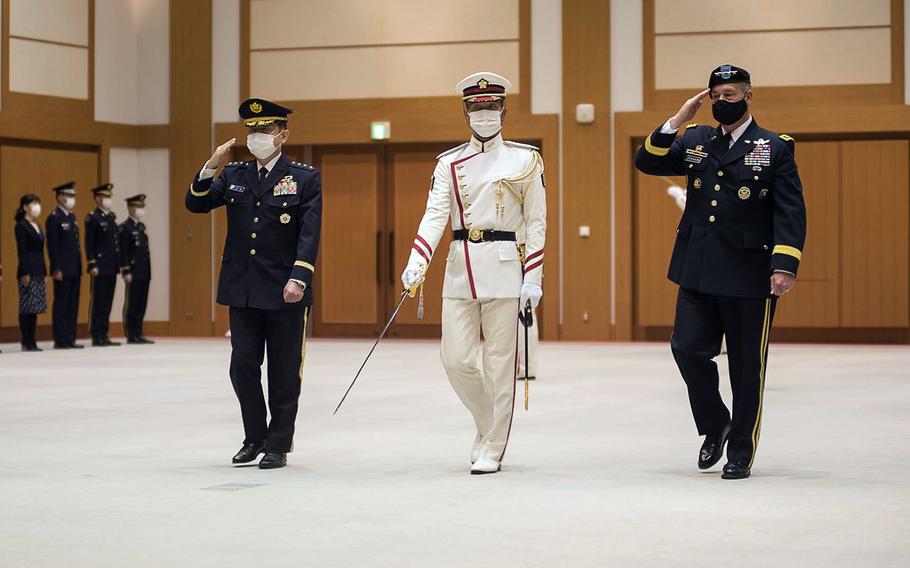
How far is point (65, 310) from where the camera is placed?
56.5 feet

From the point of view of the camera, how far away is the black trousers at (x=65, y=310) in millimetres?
17109

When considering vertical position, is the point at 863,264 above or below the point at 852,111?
below

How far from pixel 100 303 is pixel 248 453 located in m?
11.5

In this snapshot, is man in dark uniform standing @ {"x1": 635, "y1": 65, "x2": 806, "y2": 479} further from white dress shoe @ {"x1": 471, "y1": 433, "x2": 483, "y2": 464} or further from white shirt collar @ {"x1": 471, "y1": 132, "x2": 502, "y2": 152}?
white dress shoe @ {"x1": 471, "y1": 433, "x2": 483, "y2": 464}

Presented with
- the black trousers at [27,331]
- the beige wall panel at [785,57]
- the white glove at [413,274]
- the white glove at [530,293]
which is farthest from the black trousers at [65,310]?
the white glove at [530,293]

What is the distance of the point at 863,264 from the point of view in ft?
60.0

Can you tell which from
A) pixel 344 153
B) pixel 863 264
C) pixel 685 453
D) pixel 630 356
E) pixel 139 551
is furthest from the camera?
pixel 344 153

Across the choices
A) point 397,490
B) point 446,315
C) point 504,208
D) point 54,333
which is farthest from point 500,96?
point 54,333

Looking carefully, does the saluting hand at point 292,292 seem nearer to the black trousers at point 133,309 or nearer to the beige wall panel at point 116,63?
the black trousers at point 133,309

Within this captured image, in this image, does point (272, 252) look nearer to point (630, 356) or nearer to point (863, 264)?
point (630, 356)

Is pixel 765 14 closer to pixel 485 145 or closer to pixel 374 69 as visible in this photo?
pixel 374 69

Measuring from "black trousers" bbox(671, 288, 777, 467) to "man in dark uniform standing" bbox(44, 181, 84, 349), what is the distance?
1191 centimetres

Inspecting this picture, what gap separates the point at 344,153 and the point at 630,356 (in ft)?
20.1

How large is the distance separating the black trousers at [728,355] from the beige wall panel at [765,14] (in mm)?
12735
